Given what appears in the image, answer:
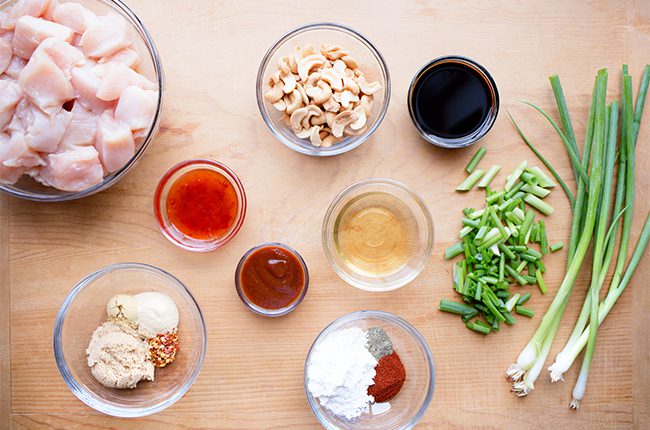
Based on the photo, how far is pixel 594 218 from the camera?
Result: 5.88 ft

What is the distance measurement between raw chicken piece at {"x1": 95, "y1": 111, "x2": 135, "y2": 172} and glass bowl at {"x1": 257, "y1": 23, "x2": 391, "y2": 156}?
42 centimetres

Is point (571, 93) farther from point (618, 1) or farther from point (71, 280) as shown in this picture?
point (71, 280)

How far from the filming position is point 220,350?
182cm

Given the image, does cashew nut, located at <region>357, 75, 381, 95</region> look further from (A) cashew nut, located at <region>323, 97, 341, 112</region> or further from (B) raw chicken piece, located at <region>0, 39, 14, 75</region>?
(B) raw chicken piece, located at <region>0, 39, 14, 75</region>

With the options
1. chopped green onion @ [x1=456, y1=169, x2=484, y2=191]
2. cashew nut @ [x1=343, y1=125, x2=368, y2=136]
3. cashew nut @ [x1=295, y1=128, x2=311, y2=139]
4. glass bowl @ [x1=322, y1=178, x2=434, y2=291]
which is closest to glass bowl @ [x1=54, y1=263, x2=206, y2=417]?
glass bowl @ [x1=322, y1=178, x2=434, y2=291]

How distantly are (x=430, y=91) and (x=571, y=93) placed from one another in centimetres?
51

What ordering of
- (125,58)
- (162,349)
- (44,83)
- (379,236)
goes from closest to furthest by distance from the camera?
1. (44,83)
2. (125,58)
3. (162,349)
4. (379,236)

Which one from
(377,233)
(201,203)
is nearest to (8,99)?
(201,203)

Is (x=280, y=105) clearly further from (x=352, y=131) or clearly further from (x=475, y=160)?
(x=475, y=160)

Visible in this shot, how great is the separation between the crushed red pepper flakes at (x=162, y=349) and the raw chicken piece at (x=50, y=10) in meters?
1.04

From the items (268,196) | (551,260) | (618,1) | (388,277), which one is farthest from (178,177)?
Answer: (618,1)

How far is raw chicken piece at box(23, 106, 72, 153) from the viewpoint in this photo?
154 centimetres

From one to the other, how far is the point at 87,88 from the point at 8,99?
23 cm

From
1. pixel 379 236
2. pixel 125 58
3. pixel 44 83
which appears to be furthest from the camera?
pixel 379 236
